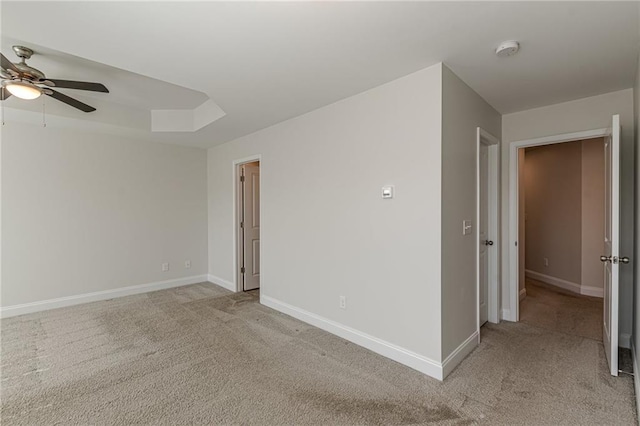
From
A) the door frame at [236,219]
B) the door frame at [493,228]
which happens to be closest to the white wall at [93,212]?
the door frame at [236,219]

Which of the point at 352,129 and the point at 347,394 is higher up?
the point at 352,129

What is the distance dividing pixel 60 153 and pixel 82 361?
2862mm

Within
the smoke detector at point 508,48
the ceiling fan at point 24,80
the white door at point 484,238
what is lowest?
the white door at point 484,238

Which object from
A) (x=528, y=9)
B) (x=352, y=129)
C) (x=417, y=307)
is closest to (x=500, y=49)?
(x=528, y=9)

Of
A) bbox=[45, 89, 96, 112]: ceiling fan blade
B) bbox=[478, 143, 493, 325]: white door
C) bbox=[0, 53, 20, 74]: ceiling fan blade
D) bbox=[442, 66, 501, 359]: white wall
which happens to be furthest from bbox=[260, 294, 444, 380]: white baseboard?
bbox=[0, 53, 20, 74]: ceiling fan blade

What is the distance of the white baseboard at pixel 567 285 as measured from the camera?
14.2 ft

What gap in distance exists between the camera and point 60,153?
392cm

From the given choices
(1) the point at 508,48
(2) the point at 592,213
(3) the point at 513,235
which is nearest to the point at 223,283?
(3) the point at 513,235

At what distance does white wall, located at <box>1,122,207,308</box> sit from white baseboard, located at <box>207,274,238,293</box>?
0.22m

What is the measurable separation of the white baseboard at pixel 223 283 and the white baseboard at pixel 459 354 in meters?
3.26

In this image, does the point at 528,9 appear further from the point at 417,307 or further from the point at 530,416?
the point at 530,416

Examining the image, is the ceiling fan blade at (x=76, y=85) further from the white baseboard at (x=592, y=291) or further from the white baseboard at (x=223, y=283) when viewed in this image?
the white baseboard at (x=592, y=291)

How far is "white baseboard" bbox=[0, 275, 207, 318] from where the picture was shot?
143 inches

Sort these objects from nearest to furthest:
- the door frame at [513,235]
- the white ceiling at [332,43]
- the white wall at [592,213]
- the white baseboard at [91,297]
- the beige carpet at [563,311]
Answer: the white ceiling at [332,43] → the beige carpet at [563,311] → the door frame at [513,235] → the white baseboard at [91,297] → the white wall at [592,213]
